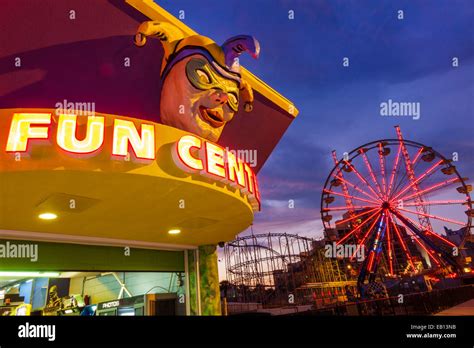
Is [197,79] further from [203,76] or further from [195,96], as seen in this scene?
[195,96]

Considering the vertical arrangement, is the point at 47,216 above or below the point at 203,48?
below

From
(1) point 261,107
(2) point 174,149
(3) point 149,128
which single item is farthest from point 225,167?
(1) point 261,107

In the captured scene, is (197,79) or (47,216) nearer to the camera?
(47,216)

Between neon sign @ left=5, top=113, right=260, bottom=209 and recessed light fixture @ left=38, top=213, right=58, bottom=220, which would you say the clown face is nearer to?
neon sign @ left=5, top=113, right=260, bottom=209

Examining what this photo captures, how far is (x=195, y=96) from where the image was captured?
31.3 feet

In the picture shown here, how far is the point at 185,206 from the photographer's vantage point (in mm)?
8188

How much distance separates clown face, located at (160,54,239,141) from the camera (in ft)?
31.2

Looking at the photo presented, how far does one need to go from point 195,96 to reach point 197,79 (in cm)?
45

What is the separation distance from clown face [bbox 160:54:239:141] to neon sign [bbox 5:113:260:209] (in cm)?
228

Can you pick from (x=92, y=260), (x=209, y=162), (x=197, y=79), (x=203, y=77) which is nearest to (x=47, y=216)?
(x=92, y=260)

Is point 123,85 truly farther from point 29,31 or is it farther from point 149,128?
point 149,128

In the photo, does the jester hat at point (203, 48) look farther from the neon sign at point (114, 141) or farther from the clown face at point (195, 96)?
the neon sign at point (114, 141)

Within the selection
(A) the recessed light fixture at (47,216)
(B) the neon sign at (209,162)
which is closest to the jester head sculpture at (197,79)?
(B) the neon sign at (209,162)

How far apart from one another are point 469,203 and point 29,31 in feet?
94.6
